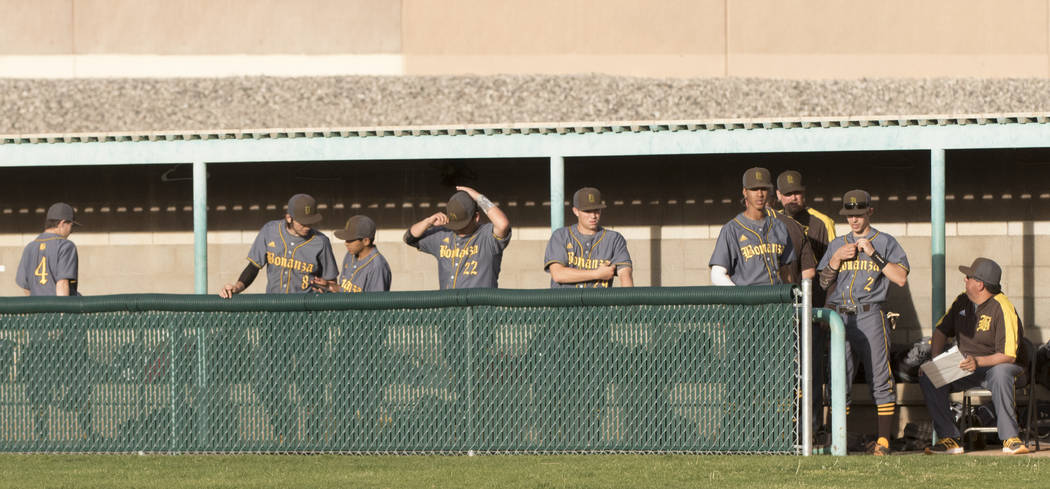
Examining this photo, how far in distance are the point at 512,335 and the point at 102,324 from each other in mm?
2135

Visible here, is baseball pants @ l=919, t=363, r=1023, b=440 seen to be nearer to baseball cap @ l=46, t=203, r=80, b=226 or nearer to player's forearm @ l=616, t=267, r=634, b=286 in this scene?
player's forearm @ l=616, t=267, r=634, b=286

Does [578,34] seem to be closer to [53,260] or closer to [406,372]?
[53,260]

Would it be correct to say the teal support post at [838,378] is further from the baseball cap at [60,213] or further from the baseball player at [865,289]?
the baseball cap at [60,213]

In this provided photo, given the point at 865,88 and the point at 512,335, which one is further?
the point at 865,88

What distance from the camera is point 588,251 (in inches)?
340

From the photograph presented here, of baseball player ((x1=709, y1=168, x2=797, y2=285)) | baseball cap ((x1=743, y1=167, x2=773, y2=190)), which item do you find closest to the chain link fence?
baseball player ((x1=709, y1=168, x2=797, y2=285))

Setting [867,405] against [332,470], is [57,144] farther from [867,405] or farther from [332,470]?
[867,405]

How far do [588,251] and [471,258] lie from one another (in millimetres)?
731

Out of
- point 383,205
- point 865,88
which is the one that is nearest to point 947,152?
point 383,205

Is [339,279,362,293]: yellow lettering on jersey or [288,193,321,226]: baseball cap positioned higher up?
[288,193,321,226]: baseball cap

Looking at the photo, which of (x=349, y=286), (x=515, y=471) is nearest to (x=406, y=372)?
(x=515, y=471)

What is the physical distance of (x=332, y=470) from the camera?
6938 mm

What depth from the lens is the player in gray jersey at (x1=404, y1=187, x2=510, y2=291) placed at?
346 inches

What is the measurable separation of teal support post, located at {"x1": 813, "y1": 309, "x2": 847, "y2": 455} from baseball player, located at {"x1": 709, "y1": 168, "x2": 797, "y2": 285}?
97cm
